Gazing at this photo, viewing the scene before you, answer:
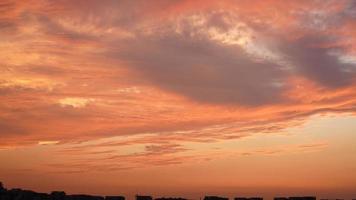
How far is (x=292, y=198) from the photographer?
31.5m

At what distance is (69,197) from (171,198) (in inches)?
214

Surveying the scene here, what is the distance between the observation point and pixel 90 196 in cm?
2972

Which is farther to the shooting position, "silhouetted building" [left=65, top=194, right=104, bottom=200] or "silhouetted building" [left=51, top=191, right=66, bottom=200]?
"silhouetted building" [left=65, top=194, right=104, bottom=200]

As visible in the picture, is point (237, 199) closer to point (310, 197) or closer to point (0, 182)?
point (310, 197)

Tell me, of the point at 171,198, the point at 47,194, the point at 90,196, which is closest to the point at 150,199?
the point at 171,198

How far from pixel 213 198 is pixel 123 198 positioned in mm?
4820

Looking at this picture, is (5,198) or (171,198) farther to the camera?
(171,198)

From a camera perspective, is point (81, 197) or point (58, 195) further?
point (81, 197)

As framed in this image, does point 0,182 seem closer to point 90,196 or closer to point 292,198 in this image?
point 90,196

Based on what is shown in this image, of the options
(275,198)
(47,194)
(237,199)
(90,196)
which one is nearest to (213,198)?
(237,199)

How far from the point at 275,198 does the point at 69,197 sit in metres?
10.9

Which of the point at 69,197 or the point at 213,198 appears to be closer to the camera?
the point at 69,197

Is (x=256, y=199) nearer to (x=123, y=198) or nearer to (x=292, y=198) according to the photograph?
(x=292, y=198)

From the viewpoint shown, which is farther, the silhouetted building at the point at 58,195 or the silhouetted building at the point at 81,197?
the silhouetted building at the point at 81,197
